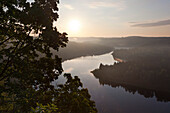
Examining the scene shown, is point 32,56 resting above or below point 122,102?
above

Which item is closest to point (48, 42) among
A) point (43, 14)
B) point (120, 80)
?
point (43, 14)

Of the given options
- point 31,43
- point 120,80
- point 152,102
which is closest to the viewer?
point 31,43

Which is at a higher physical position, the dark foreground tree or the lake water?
the dark foreground tree

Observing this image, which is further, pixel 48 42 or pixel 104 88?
pixel 104 88

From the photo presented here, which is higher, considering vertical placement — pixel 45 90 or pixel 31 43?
pixel 31 43

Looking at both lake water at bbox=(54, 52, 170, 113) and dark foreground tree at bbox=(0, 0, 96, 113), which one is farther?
lake water at bbox=(54, 52, 170, 113)

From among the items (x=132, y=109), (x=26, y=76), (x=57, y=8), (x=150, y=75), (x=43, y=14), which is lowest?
(x=132, y=109)

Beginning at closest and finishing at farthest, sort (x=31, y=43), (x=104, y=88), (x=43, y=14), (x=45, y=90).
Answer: (x=43, y=14)
(x=31, y=43)
(x=45, y=90)
(x=104, y=88)

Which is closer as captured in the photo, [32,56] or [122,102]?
[32,56]

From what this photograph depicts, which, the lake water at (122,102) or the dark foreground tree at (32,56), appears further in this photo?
the lake water at (122,102)

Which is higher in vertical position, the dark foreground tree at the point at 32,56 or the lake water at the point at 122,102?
the dark foreground tree at the point at 32,56

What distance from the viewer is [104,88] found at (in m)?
86.2

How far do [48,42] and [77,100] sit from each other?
429 cm

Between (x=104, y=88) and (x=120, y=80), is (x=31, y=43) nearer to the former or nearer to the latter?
(x=104, y=88)
